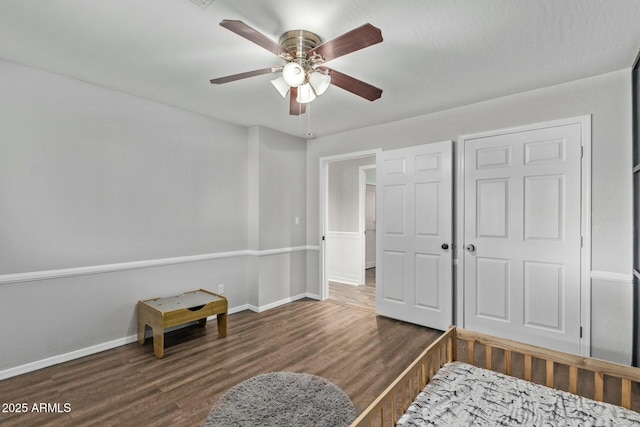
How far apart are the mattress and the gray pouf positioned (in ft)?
2.16

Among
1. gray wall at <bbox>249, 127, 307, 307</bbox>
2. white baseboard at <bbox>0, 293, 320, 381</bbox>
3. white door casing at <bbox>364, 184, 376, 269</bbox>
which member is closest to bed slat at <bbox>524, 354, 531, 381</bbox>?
gray wall at <bbox>249, 127, 307, 307</bbox>

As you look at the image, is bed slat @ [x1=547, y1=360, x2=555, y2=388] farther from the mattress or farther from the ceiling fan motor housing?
the ceiling fan motor housing

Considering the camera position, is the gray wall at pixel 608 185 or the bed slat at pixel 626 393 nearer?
the bed slat at pixel 626 393

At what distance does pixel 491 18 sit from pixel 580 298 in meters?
2.31

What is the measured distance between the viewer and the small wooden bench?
8.80ft

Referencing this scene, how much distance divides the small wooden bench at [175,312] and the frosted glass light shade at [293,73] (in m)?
2.17

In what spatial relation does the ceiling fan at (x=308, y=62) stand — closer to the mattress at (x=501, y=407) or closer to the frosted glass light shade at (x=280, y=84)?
the frosted glass light shade at (x=280, y=84)

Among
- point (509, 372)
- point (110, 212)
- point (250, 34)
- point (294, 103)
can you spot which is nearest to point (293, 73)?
point (250, 34)

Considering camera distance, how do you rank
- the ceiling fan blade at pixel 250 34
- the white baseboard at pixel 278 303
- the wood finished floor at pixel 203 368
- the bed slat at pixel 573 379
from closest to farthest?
the ceiling fan blade at pixel 250 34 < the bed slat at pixel 573 379 < the wood finished floor at pixel 203 368 < the white baseboard at pixel 278 303

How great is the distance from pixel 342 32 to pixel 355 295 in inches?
146

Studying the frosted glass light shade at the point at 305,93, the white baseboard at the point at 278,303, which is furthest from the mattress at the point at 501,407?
the white baseboard at the point at 278,303

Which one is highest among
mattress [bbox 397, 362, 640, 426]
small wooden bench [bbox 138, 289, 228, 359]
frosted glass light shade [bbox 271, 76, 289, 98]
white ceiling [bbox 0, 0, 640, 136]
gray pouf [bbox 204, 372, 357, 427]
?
white ceiling [bbox 0, 0, 640, 136]

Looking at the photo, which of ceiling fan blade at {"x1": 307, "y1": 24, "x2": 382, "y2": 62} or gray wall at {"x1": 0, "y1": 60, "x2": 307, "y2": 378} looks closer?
ceiling fan blade at {"x1": 307, "y1": 24, "x2": 382, "y2": 62}

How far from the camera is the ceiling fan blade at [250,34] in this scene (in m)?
1.41
